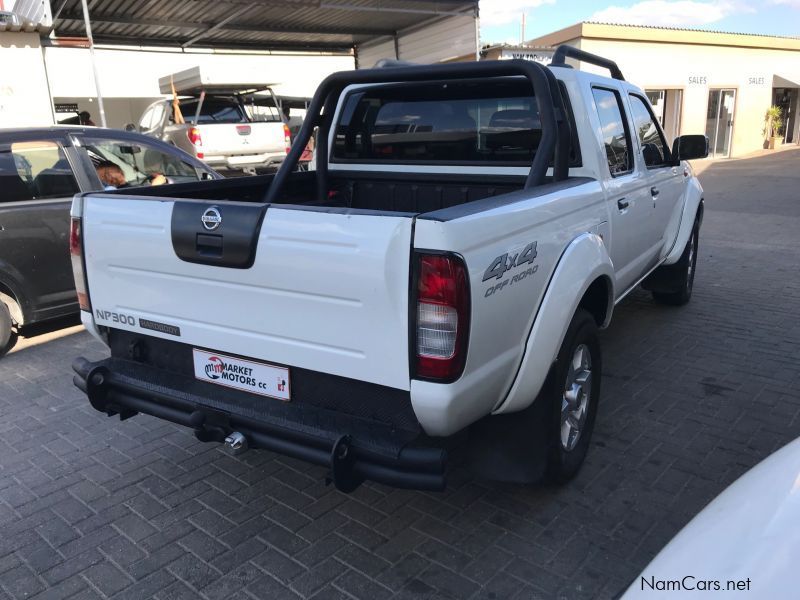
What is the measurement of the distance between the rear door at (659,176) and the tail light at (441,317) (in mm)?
2714

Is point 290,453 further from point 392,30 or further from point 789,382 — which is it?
point 392,30

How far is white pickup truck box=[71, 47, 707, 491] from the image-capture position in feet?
7.42

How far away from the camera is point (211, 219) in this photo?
2.57 metres

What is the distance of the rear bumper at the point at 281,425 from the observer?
2.33 metres

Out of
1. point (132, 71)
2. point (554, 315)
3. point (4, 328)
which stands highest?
point (132, 71)

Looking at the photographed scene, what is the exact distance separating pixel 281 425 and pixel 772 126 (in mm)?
26627

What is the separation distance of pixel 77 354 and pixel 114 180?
1746mm

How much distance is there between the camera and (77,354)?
17.3 feet

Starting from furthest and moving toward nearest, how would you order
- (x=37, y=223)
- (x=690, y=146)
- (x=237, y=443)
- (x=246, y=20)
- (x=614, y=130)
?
(x=246, y=20) → (x=37, y=223) → (x=690, y=146) → (x=614, y=130) → (x=237, y=443)

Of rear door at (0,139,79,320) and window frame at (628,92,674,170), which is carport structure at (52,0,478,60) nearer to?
rear door at (0,139,79,320)

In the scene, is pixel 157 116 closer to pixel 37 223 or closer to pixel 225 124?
pixel 225 124

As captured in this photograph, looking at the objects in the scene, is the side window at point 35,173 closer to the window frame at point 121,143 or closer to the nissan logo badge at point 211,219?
the window frame at point 121,143

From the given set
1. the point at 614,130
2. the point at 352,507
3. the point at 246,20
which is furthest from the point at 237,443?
the point at 246,20

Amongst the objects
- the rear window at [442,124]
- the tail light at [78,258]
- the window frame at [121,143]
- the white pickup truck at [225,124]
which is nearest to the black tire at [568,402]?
the rear window at [442,124]
